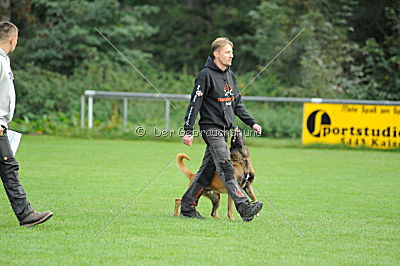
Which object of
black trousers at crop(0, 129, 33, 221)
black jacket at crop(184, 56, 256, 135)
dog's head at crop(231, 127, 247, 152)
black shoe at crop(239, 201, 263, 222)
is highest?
black jacket at crop(184, 56, 256, 135)

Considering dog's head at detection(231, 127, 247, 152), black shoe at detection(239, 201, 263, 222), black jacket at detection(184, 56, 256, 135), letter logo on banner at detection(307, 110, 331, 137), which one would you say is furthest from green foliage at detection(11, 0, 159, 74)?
black shoe at detection(239, 201, 263, 222)

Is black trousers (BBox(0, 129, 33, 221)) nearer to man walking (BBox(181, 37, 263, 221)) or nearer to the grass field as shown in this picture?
the grass field

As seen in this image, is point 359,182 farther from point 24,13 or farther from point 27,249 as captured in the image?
point 24,13

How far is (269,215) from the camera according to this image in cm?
804

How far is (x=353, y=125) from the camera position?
17500mm

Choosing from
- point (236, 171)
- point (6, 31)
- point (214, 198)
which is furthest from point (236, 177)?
point (6, 31)

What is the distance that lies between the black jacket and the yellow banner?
10493 millimetres

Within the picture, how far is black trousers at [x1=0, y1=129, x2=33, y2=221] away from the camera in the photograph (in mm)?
6555

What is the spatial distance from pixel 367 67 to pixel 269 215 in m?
17.6

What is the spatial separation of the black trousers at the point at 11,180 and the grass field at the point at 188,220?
0.20 meters

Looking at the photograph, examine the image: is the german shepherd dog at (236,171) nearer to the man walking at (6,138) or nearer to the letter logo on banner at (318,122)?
the man walking at (6,138)

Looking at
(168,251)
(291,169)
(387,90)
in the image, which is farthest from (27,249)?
Result: (387,90)

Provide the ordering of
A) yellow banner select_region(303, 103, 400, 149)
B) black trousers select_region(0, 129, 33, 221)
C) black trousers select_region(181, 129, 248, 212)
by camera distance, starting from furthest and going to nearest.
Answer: yellow banner select_region(303, 103, 400, 149) < black trousers select_region(181, 129, 248, 212) < black trousers select_region(0, 129, 33, 221)

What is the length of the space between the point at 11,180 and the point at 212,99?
2170 millimetres
